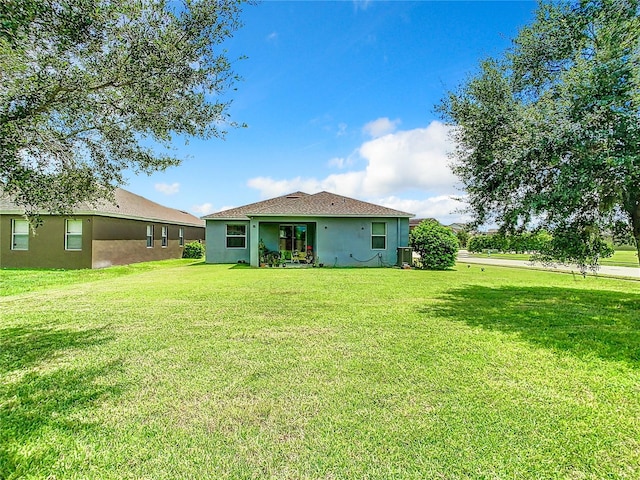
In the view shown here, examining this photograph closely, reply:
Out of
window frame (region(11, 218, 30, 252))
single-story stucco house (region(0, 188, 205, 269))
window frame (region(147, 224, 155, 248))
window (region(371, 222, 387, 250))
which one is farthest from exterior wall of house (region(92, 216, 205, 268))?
window (region(371, 222, 387, 250))

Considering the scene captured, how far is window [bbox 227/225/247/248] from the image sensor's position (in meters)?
20.2

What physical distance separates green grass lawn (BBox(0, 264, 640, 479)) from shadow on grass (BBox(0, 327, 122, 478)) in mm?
18

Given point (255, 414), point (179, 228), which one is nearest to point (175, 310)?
point (255, 414)

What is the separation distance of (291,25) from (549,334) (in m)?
10.8

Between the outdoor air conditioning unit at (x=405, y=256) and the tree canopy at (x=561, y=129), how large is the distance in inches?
331

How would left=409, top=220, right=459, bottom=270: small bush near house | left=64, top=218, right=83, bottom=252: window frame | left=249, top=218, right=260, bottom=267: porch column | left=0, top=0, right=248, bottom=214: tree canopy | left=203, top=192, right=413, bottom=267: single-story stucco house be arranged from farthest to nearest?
left=203, top=192, right=413, bottom=267: single-story stucco house < left=249, top=218, right=260, bottom=267: porch column < left=409, top=220, right=459, bottom=270: small bush near house < left=64, top=218, right=83, bottom=252: window frame < left=0, top=0, right=248, bottom=214: tree canopy

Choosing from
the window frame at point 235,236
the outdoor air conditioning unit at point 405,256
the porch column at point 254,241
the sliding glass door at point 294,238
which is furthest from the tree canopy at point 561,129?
the window frame at point 235,236

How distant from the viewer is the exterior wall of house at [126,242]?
16406mm

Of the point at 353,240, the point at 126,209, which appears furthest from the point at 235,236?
the point at 353,240

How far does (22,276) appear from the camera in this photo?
12867 millimetres

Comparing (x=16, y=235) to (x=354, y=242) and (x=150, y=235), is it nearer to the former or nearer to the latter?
(x=150, y=235)

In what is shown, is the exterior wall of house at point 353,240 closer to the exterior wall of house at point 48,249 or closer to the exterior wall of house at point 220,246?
the exterior wall of house at point 220,246

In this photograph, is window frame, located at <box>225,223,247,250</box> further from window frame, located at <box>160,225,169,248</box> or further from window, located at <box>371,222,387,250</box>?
window, located at <box>371,222,387,250</box>

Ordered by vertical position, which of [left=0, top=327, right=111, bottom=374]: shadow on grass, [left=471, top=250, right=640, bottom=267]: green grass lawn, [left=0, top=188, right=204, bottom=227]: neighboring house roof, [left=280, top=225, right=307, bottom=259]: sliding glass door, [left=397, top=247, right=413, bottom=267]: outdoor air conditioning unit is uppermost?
[left=0, top=188, right=204, bottom=227]: neighboring house roof
